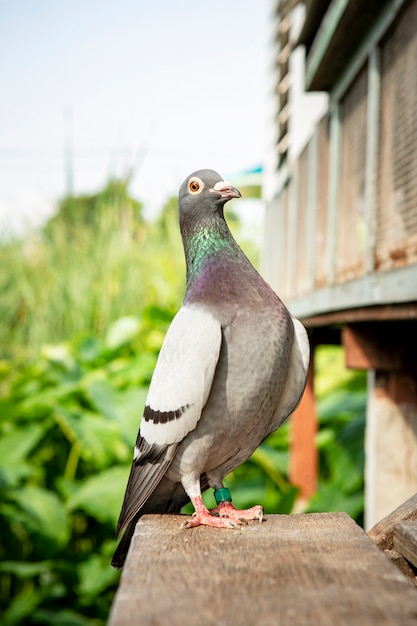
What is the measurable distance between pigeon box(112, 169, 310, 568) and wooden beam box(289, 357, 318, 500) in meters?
4.60

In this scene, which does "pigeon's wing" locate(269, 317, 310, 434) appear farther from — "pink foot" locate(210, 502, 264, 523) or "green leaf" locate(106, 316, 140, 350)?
"green leaf" locate(106, 316, 140, 350)

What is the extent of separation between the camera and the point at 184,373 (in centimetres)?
193

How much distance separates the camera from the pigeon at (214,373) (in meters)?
1.93

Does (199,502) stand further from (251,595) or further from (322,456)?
(322,456)

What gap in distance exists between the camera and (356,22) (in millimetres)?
3738

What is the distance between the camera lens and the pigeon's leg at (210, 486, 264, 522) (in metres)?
1.87

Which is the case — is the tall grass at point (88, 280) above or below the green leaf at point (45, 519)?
above

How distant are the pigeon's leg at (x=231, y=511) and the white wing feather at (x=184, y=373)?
0.65 ft

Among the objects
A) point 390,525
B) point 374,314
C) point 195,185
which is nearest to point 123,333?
point 374,314

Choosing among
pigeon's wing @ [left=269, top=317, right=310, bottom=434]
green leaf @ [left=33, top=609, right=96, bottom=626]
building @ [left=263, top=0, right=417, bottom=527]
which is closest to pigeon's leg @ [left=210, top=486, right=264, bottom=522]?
pigeon's wing @ [left=269, top=317, right=310, bottom=434]

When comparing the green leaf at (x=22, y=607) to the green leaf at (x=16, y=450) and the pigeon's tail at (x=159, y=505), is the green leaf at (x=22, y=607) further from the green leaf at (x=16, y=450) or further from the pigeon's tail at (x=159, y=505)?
the pigeon's tail at (x=159, y=505)

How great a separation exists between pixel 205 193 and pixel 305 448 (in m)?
4.92

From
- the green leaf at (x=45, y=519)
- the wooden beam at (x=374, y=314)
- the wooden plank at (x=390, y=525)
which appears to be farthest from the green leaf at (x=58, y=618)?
the wooden plank at (x=390, y=525)

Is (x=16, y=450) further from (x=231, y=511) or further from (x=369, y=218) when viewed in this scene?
(x=231, y=511)
